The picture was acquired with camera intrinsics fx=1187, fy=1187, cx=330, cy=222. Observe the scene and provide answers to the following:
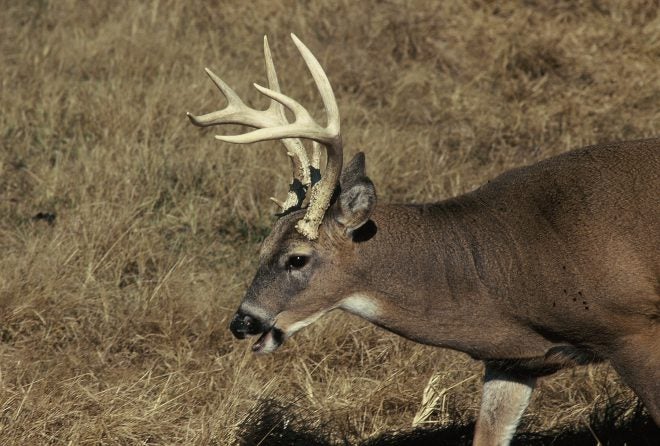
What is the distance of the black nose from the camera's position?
4656 millimetres

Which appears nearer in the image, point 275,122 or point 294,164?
point 275,122

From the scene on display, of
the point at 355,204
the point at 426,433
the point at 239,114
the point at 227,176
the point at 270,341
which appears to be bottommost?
the point at 227,176

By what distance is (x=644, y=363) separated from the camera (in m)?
4.44

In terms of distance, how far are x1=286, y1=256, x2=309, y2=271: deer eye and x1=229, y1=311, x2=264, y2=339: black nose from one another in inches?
10.2

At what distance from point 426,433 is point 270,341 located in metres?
1.06

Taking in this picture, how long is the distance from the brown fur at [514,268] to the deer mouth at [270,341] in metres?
0.04

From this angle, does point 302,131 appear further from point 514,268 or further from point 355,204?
point 514,268

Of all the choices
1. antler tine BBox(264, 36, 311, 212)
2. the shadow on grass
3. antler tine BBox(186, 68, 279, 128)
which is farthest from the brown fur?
the shadow on grass

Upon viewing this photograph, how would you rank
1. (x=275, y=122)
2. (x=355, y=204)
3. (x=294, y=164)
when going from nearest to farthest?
(x=355, y=204), (x=275, y=122), (x=294, y=164)

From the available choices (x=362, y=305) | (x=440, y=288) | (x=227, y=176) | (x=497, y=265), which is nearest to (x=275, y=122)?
(x=362, y=305)

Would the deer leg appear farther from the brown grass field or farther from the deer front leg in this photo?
the brown grass field

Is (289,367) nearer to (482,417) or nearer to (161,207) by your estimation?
(482,417)

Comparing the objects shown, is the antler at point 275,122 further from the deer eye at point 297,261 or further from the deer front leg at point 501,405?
the deer front leg at point 501,405

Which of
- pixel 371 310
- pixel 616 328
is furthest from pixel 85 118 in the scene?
pixel 616 328
